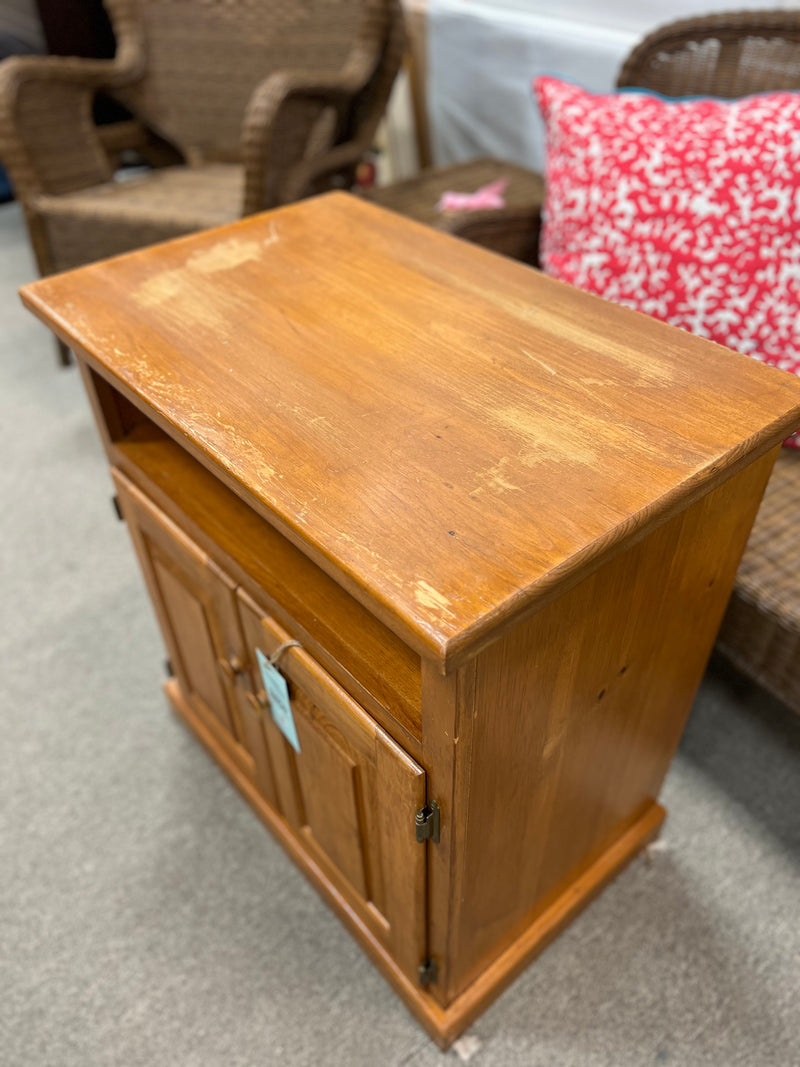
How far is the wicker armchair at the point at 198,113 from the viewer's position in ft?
5.04

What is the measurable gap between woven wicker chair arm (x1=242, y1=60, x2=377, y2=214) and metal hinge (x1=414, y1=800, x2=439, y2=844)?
1.25m

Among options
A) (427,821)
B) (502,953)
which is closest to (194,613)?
(427,821)

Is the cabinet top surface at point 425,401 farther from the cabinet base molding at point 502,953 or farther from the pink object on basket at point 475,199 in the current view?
the pink object on basket at point 475,199

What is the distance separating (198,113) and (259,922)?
71.1 inches

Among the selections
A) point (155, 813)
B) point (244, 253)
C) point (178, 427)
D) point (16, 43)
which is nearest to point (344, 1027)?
point (155, 813)

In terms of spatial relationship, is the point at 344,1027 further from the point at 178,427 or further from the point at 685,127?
the point at 685,127

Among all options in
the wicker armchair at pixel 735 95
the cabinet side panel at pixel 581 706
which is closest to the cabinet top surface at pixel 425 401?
the cabinet side panel at pixel 581 706

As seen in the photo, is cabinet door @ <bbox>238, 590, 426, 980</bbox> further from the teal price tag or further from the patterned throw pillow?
the patterned throw pillow

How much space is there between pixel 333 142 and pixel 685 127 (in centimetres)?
96

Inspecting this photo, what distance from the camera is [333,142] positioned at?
5.58ft

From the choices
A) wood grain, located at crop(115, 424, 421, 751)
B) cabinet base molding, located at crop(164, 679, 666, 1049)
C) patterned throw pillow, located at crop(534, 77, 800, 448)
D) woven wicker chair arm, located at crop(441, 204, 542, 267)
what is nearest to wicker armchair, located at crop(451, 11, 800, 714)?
woven wicker chair arm, located at crop(441, 204, 542, 267)

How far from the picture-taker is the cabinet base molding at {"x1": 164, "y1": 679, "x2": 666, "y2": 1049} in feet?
2.83

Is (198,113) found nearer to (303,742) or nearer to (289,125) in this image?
(289,125)

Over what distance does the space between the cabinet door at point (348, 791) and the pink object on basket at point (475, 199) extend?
1.15 meters
